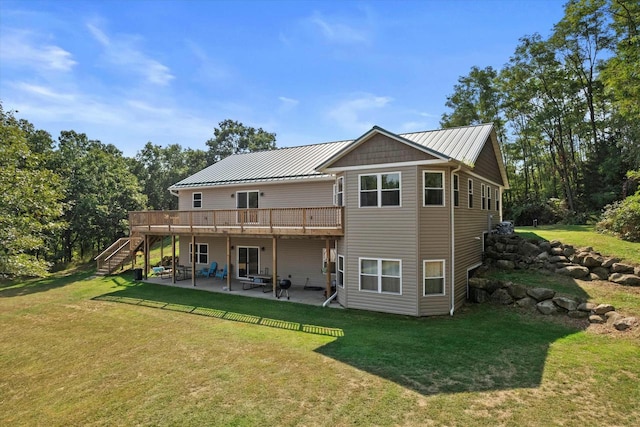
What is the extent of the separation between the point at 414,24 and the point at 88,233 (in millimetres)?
28971

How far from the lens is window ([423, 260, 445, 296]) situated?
12000 millimetres

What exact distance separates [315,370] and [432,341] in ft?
11.5

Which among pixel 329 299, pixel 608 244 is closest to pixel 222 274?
pixel 329 299

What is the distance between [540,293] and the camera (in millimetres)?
11594

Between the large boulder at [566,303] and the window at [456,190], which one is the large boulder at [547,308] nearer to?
the large boulder at [566,303]

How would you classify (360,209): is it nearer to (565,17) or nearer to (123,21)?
(123,21)

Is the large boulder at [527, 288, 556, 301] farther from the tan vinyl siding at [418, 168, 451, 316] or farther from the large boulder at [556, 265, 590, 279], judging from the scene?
the tan vinyl siding at [418, 168, 451, 316]

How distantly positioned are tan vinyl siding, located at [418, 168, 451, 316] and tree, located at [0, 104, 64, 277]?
13217 millimetres

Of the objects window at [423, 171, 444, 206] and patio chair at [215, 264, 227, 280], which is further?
patio chair at [215, 264, 227, 280]

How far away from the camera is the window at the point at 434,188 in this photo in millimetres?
12070

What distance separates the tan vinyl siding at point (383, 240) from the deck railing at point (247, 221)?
798mm

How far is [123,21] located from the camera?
470 inches

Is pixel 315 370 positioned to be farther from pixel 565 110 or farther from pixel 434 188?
pixel 565 110

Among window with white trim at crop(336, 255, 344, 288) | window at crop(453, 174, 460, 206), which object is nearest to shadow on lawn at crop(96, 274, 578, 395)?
window with white trim at crop(336, 255, 344, 288)
